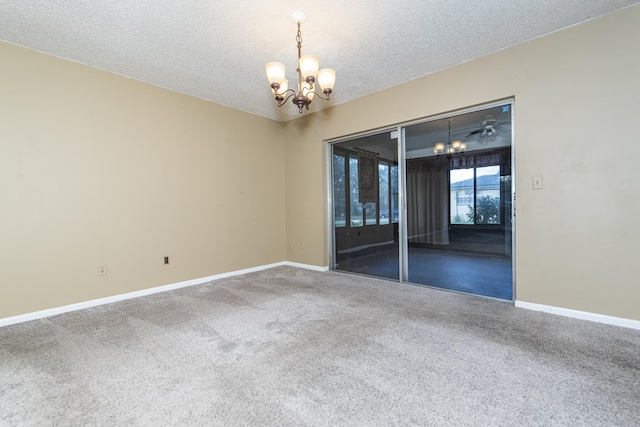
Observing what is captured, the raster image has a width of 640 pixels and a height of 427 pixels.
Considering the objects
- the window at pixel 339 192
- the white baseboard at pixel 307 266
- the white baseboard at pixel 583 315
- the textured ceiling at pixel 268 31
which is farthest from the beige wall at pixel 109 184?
the white baseboard at pixel 583 315

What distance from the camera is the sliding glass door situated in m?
3.26

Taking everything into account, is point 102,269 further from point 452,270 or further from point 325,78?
point 452,270

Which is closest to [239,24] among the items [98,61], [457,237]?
[98,61]

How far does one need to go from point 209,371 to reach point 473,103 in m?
3.63

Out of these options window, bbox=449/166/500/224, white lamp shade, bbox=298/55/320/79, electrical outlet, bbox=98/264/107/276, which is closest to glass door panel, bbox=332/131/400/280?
window, bbox=449/166/500/224

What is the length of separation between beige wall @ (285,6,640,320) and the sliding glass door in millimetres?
242

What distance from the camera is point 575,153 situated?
262cm

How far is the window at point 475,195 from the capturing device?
3.29 metres

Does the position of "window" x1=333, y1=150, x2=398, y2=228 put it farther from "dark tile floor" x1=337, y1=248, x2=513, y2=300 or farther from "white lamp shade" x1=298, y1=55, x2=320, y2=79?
"white lamp shade" x1=298, y1=55, x2=320, y2=79

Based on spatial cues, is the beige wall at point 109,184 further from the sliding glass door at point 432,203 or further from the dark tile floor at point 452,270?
the dark tile floor at point 452,270

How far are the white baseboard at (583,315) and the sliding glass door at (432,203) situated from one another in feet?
0.99

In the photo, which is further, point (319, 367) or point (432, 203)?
point (432, 203)

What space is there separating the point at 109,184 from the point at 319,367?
3155 millimetres

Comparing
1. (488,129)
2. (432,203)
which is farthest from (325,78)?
(432,203)
